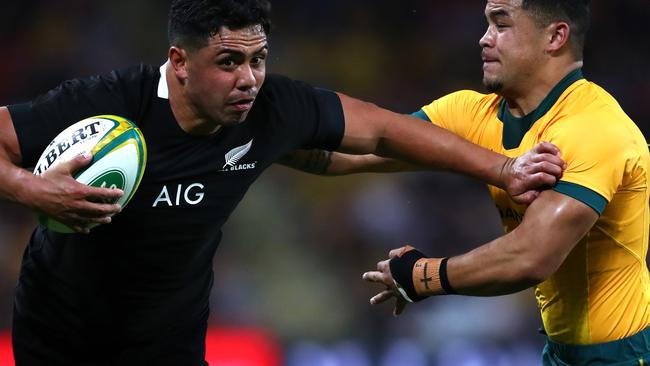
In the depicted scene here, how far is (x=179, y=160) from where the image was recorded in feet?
12.2

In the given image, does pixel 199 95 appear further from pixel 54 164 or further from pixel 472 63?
pixel 472 63

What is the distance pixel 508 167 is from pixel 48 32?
20.6 feet

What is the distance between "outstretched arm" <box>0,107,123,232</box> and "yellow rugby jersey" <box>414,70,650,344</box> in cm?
172

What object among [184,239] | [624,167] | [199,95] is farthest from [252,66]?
[624,167]

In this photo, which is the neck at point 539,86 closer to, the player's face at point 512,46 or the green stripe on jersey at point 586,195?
the player's face at point 512,46

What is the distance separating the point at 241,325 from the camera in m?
7.44

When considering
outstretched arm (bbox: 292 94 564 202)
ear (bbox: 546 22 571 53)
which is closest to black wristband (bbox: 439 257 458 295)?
outstretched arm (bbox: 292 94 564 202)

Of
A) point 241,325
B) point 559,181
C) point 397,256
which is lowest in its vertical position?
point 241,325

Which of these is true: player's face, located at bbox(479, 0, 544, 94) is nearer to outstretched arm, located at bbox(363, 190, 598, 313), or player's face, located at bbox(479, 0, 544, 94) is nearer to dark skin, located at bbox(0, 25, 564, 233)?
dark skin, located at bbox(0, 25, 564, 233)

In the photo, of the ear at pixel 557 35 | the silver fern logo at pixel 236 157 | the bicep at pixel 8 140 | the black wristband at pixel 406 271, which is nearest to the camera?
the bicep at pixel 8 140

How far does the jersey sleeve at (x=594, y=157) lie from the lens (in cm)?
363

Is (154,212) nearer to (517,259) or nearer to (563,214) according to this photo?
(517,259)

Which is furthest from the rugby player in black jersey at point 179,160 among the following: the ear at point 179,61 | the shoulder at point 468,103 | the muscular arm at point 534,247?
the shoulder at point 468,103

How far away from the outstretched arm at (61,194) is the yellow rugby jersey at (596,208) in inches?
67.9
